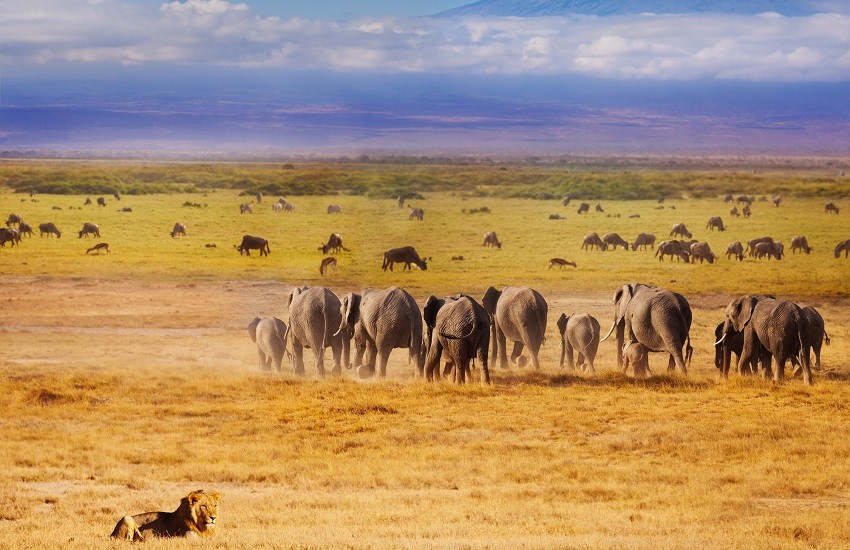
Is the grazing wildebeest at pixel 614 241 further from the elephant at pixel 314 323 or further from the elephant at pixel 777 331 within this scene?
the elephant at pixel 314 323

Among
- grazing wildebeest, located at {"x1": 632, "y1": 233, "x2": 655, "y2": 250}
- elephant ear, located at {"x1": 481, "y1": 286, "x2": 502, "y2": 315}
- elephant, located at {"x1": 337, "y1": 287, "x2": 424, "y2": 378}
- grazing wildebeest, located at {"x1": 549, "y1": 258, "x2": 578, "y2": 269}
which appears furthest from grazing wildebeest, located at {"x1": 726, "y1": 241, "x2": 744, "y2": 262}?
elephant, located at {"x1": 337, "y1": 287, "x2": 424, "y2": 378}

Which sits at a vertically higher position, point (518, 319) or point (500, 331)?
point (518, 319)

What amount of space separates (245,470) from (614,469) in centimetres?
468

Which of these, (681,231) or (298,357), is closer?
(298,357)

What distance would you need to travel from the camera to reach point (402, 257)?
46688mm

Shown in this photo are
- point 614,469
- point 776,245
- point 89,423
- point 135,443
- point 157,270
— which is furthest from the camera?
point 776,245

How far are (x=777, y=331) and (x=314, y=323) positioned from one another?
825 cm

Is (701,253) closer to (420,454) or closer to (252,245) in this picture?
(252,245)

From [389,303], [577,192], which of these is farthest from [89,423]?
[577,192]

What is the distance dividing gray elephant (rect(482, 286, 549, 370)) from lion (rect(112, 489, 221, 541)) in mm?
12746

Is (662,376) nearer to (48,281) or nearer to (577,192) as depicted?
(48,281)

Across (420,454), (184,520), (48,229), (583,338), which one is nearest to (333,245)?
(48,229)

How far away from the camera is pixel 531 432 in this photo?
19.4m

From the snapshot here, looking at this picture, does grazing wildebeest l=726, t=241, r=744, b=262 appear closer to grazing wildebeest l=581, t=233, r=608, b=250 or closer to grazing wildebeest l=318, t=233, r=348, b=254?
grazing wildebeest l=581, t=233, r=608, b=250
